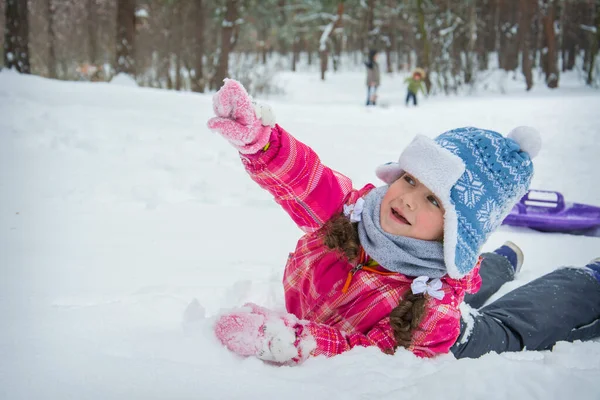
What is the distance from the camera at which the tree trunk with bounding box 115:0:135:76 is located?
9461 millimetres

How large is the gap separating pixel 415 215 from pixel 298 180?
39cm

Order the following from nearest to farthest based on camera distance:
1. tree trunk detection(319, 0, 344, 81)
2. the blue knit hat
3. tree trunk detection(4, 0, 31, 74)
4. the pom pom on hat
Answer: the blue knit hat → the pom pom on hat → tree trunk detection(4, 0, 31, 74) → tree trunk detection(319, 0, 344, 81)

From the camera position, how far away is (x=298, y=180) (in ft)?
4.94

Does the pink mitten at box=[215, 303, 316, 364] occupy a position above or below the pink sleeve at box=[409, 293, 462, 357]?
above

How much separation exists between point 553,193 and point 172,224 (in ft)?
8.17

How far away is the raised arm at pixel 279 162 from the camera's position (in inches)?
50.4

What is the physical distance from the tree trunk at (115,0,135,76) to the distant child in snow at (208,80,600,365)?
9.09m

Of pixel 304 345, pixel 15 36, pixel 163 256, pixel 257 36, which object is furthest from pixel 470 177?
pixel 257 36

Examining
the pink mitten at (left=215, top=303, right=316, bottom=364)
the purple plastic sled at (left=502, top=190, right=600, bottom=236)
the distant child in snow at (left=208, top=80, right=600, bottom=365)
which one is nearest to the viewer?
the pink mitten at (left=215, top=303, right=316, bottom=364)

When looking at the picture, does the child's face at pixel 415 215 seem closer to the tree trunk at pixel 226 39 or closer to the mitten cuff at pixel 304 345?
the mitten cuff at pixel 304 345

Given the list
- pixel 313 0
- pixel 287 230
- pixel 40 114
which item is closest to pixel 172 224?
pixel 287 230

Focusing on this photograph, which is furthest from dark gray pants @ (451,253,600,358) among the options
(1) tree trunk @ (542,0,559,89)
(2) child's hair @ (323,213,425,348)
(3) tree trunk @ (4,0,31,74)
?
(1) tree trunk @ (542,0,559,89)

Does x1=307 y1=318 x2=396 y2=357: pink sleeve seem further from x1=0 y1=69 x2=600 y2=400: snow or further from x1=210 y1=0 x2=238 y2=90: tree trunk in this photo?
x1=210 y1=0 x2=238 y2=90: tree trunk

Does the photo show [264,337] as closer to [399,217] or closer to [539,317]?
[399,217]
